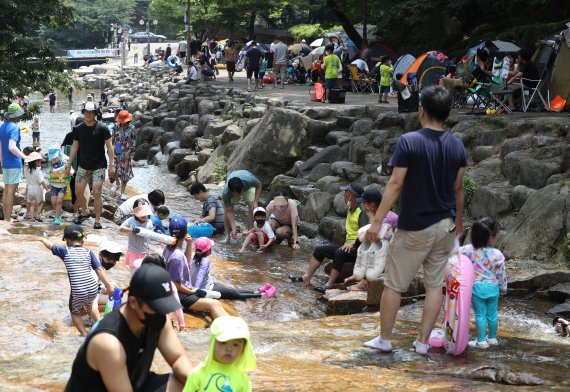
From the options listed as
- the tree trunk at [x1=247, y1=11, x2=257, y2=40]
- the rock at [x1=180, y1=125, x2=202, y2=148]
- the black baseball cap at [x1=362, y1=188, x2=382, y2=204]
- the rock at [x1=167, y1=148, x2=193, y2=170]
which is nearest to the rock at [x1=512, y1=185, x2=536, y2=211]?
the black baseball cap at [x1=362, y1=188, x2=382, y2=204]

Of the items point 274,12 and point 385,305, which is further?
point 274,12

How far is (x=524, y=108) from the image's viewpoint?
1770cm

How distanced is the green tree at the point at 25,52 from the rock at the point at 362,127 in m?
6.28

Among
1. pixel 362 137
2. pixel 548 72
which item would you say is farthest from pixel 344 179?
pixel 548 72

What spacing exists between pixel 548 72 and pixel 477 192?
6.65m

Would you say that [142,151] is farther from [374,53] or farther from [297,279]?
[297,279]

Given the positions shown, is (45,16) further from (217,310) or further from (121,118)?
(217,310)

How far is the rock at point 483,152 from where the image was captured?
14680 millimetres

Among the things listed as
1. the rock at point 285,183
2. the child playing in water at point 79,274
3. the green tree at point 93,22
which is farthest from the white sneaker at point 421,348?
the green tree at point 93,22

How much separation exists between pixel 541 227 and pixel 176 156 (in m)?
14.0

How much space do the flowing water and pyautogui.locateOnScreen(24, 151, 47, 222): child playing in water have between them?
5.22 ft

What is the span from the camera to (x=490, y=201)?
12.7 meters

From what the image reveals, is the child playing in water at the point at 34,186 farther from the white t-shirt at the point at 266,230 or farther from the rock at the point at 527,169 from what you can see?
the rock at the point at 527,169

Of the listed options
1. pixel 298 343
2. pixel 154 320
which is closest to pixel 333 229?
pixel 298 343
